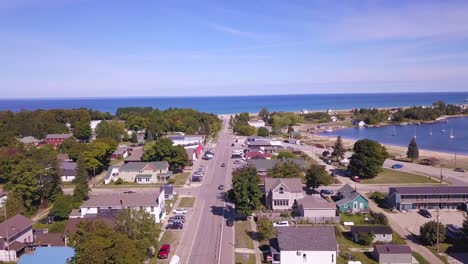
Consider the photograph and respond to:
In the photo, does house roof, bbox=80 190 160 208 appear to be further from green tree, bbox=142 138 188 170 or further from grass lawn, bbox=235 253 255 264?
green tree, bbox=142 138 188 170

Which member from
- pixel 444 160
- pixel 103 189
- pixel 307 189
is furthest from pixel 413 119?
pixel 103 189

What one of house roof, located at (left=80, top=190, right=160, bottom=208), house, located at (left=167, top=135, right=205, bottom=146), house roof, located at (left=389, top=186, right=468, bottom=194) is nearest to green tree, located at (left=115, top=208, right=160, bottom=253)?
house roof, located at (left=80, top=190, right=160, bottom=208)

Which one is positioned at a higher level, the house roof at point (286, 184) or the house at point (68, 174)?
the house roof at point (286, 184)

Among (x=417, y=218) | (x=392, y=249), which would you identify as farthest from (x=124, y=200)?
(x=417, y=218)

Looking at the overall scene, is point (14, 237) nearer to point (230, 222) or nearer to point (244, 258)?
point (230, 222)

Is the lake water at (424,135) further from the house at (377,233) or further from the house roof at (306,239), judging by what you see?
the house roof at (306,239)

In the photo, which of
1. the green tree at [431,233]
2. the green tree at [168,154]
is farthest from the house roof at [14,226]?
the green tree at [431,233]
